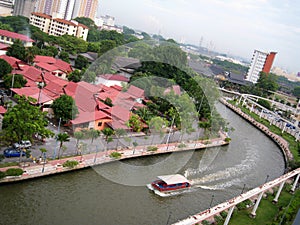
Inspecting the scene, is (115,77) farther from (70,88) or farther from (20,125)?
(20,125)

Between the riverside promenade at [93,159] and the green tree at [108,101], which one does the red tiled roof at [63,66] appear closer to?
the green tree at [108,101]

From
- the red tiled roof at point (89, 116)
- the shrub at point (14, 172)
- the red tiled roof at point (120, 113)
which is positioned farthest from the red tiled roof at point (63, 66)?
the shrub at point (14, 172)

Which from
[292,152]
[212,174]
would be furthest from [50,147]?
[292,152]

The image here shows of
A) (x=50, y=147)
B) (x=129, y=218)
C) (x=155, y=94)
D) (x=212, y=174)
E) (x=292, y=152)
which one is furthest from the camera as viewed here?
(x=292, y=152)

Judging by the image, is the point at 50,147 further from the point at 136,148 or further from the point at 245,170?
the point at 245,170

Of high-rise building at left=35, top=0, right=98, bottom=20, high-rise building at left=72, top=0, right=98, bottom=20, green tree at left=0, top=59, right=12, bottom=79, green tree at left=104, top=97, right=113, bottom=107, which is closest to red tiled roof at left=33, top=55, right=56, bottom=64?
green tree at left=0, top=59, right=12, bottom=79

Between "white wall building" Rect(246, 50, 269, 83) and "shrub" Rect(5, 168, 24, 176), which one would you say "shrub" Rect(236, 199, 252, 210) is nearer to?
"shrub" Rect(5, 168, 24, 176)

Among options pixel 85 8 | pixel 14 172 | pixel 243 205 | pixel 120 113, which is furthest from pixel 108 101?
pixel 85 8
